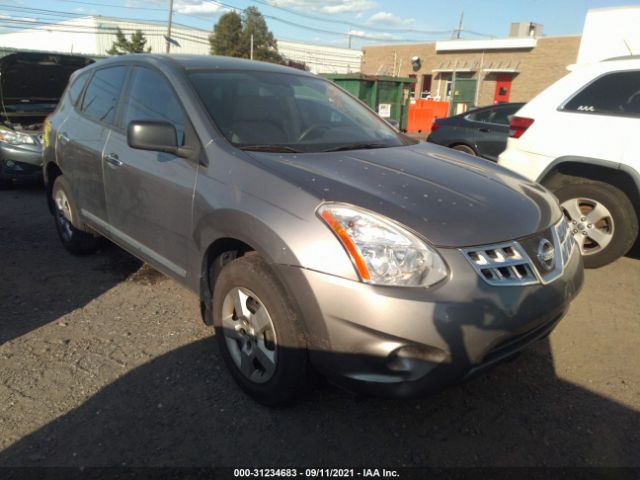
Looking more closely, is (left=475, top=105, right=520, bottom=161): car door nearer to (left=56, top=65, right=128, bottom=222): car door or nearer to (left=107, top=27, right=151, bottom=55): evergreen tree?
(left=56, top=65, right=128, bottom=222): car door

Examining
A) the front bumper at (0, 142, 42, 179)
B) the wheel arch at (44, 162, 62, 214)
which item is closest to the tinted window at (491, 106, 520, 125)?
the wheel arch at (44, 162, 62, 214)

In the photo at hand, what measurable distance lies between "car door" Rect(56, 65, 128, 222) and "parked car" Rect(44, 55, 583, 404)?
12cm

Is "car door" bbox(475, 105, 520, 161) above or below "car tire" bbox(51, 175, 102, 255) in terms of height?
above

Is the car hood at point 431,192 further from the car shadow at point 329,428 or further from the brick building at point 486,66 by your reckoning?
the brick building at point 486,66

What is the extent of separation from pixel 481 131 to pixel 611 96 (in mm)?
3718

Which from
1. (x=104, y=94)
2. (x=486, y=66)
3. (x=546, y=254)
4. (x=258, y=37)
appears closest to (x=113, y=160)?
(x=104, y=94)

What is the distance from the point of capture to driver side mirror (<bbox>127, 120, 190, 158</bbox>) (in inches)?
101

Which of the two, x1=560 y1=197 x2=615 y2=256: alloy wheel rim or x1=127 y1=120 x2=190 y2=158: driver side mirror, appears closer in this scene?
x1=127 y1=120 x2=190 y2=158: driver side mirror

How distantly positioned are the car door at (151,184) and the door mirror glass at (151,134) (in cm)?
12

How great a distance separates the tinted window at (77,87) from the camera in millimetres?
4250

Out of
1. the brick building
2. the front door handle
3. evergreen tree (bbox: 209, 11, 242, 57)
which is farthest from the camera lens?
evergreen tree (bbox: 209, 11, 242, 57)

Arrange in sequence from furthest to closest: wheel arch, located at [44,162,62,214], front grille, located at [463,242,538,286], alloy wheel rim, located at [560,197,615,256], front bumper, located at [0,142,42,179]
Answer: front bumper, located at [0,142,42,179] < wheel arch, located at [44,162,62,214] < alloy wheel rim, located at [560,197,615,256] < front grille, located at [463,242,538,286]

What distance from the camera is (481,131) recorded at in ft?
25.9

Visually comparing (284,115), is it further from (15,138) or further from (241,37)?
(241,37)
